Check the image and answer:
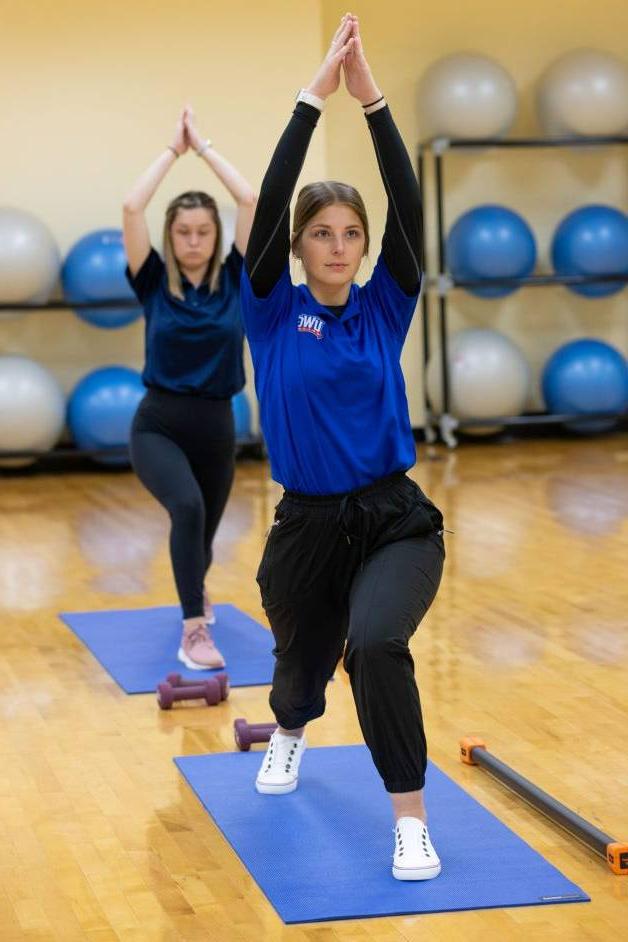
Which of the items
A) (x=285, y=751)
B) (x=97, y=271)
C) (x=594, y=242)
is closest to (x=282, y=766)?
(x=285, y=751)

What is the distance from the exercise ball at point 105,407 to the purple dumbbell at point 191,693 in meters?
4.31

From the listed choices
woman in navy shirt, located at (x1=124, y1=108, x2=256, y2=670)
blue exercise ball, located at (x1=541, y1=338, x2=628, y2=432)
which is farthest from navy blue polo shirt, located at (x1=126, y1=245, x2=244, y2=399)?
blue exercise ball, located at (x1=541, y1=338, x2=628, y2=432)

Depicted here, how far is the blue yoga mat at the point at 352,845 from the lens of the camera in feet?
9.11

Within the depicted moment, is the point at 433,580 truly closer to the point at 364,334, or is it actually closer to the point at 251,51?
the point at 364,334

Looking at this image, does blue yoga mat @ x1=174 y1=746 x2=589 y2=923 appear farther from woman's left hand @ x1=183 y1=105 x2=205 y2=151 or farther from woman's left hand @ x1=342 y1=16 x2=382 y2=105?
woman's left hand @ x1=183 y1=105 x2=205 y2=151

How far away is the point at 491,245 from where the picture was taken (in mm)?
9000

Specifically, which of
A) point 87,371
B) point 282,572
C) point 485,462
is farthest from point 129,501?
point 282,572

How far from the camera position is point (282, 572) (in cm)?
302

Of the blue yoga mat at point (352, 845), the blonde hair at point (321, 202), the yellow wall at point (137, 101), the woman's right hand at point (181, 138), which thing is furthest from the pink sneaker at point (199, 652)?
the yellow wall at point (137, 101)

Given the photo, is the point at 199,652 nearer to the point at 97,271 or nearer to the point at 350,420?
the point at 350,420

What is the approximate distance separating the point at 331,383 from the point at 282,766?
954mm

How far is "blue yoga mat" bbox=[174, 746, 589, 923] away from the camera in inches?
109

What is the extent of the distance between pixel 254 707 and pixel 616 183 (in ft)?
21.7

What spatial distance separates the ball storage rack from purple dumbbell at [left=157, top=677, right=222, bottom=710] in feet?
17.0
